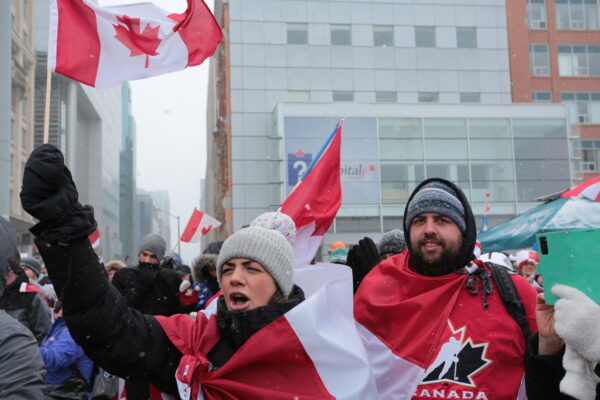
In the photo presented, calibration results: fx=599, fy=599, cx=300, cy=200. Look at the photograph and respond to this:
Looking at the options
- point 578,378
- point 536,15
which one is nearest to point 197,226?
point 578,378

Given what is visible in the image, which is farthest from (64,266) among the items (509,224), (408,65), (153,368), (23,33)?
(23,33)

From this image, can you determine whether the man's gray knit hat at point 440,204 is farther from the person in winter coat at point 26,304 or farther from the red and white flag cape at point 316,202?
the person in winter coat at point 26,304

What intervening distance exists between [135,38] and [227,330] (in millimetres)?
2978

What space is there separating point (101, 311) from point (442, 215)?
5.98ft

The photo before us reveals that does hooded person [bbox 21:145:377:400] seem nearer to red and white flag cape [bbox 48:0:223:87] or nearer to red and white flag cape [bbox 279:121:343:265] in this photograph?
red and white flag cape [bbox 48:0:223:87]

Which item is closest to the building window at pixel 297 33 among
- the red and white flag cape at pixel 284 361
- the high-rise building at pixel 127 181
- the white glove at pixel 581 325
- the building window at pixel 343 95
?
the building window at pixel 343 95

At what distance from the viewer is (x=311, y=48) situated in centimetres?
3297

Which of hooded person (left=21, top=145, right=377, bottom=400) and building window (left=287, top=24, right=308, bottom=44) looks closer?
hooded person (left=21, top=145, right=377, bottom=400)

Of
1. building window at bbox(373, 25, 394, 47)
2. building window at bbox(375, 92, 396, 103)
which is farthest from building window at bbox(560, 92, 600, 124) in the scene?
building window at bbox(373, 25, 394, 47)

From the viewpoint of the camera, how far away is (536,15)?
40156 millimetres

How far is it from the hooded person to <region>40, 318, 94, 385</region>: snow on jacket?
2656 mm

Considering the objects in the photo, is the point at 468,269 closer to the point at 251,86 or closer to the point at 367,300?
the point at 367,300

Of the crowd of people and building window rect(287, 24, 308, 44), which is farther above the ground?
building window rect(287, 24, 308, 44)

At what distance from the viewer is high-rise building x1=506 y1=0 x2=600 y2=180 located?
38188mm
